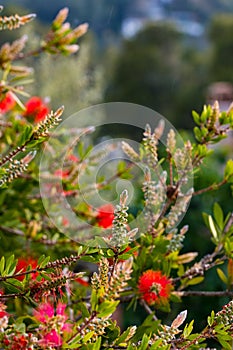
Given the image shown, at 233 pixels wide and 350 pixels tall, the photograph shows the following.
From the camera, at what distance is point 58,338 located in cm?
57

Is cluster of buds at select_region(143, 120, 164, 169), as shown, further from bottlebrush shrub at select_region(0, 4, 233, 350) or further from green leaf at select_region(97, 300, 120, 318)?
green leaf at select_region(97, 300, 120, 318)

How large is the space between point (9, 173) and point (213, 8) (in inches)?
911

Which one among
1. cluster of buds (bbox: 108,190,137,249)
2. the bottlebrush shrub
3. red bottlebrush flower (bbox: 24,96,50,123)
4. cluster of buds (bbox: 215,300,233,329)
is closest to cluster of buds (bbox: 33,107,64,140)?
the bottlebrush shrub

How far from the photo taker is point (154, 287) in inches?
30.2

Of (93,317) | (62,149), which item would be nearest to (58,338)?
(93,317)

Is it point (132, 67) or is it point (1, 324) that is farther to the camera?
point (132, 67)

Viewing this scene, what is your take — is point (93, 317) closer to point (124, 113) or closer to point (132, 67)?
point (124, 113)

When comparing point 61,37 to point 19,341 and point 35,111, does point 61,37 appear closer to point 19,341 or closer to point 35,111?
point 35,111

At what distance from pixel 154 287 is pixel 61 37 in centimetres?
47

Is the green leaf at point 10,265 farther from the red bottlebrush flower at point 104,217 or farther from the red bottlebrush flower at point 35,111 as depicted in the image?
the red bottlebrush flower at point 35,111

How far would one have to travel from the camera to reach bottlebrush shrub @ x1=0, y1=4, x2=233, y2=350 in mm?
535

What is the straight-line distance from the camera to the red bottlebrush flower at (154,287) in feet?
2.54

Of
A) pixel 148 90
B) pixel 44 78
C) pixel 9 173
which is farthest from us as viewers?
pixel 148 90

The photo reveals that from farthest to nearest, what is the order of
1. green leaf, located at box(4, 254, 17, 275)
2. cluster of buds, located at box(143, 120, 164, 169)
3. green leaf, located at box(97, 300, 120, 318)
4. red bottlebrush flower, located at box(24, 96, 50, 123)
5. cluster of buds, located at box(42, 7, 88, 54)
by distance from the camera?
red bottlebrush flower, located at box(24, 96, 50, 123) < cluster of buds, located at box(42, 7, 88, 54) < cluster of buds, located at box(143, 120, 164, 169) < green leaf, located at box(4, 254, 17, 275) < green leaf, located at box(97, 300, 120, 318)
